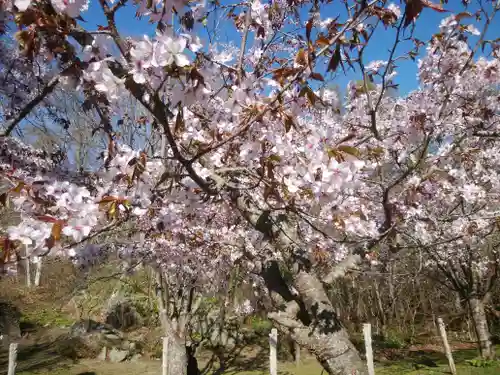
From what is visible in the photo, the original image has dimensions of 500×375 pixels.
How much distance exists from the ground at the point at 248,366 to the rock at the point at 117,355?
22cm

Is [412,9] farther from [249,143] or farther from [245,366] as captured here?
[245,366]

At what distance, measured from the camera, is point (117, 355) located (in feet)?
36.8

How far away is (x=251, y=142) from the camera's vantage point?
204 centimetres

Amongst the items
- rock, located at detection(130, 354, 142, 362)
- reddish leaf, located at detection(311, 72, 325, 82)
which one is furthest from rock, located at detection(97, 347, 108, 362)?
reddish leaf, located at detection(311, 72, 325, 82)

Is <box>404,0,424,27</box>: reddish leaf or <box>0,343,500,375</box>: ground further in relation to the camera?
<box>0,343,500,375</box>: ground

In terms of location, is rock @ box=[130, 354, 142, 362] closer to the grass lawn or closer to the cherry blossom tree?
the grass lawn

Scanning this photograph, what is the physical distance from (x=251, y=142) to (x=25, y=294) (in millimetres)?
22170

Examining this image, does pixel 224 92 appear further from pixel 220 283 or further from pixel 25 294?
pixel 25 294

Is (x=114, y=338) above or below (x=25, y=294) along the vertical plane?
below

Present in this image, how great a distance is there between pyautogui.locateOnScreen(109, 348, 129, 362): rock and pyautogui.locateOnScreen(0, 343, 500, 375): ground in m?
0.22

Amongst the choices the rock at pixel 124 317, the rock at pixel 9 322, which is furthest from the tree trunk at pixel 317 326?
the rock at pixel 9 322

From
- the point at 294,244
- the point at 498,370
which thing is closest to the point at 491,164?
the point at 498,370

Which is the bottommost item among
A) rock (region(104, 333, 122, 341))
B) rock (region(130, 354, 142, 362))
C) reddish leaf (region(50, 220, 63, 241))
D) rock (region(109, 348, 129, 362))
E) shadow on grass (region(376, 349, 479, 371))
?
shadow on grass (region(376, 349, 479, 371))

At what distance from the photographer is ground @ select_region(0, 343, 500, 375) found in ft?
30.7
